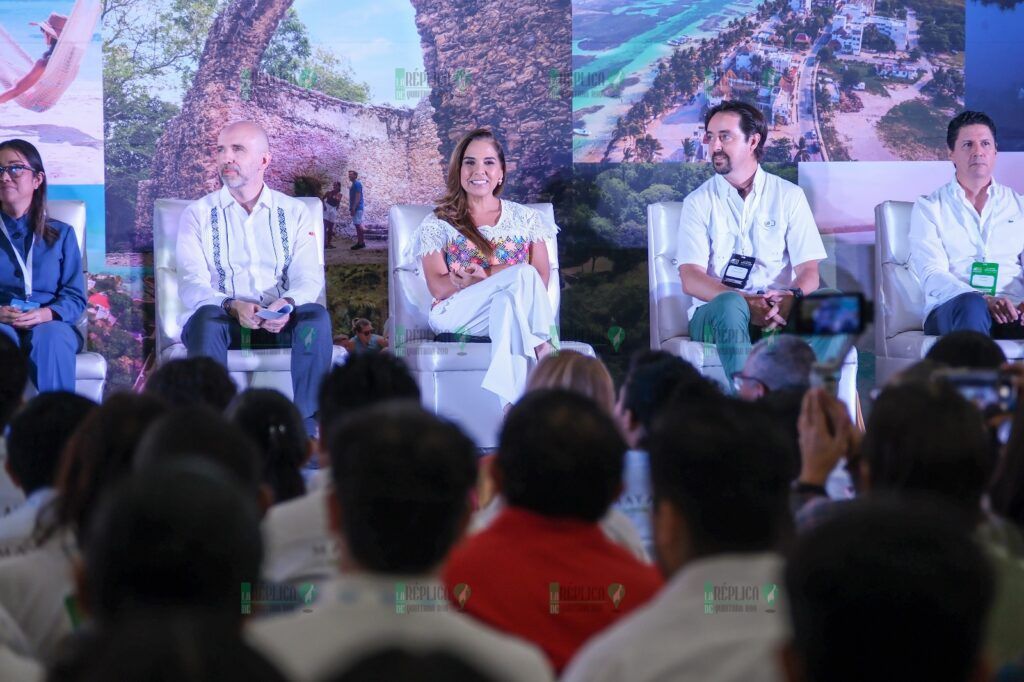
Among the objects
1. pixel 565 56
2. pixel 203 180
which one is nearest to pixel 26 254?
pixel 203 180

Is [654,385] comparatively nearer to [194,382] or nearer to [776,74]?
[194,382]

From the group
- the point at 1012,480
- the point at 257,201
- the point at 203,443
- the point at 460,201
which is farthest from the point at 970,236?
the point at 203,443

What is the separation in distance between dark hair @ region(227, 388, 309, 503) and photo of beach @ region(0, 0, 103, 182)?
12.9 feet

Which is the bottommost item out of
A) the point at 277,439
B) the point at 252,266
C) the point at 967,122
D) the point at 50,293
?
the point at 277,439

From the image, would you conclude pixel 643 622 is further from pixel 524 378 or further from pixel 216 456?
pixel 524 378

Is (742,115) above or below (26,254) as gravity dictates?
above

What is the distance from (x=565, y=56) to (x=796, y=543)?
5.22 meters

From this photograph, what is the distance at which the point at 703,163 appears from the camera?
20.1ft

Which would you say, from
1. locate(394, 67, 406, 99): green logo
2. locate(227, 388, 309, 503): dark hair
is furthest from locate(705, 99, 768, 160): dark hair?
locate(227, 388, 309, 503): dark hair

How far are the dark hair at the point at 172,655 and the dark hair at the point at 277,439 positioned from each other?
5.18ft

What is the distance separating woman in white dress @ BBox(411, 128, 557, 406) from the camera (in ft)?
16.3

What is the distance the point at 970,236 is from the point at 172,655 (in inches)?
206

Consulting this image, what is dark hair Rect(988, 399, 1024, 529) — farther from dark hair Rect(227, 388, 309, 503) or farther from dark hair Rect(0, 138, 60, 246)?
dark hair Rect(0, 138, 60, 246)

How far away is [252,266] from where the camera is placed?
526 cm
